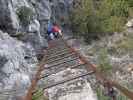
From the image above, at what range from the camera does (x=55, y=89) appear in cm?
875

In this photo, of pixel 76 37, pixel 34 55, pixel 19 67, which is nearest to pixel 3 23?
pixel 34 55

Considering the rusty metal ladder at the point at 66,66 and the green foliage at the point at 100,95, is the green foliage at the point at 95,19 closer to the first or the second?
the rusty metal ladder at the point at 66,66

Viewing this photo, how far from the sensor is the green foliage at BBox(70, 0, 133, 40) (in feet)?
62.4

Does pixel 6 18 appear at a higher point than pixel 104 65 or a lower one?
higher

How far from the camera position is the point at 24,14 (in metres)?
15.0

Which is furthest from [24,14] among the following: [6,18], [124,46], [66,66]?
[66,66]

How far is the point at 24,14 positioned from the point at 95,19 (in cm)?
529

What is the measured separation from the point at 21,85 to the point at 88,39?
10.2m

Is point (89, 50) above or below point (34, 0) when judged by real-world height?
below

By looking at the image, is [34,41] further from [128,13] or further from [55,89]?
[128,13]

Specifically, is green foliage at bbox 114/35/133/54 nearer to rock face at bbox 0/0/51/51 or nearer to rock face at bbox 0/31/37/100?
rock face at bbox 0/0/51/51

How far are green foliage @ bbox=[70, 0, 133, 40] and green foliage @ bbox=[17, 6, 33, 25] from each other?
14.1 ft

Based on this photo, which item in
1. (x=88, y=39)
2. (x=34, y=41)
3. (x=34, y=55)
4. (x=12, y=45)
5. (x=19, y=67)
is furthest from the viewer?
(x=88, y=39)

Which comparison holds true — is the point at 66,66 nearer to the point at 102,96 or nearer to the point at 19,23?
the point at 102,96
